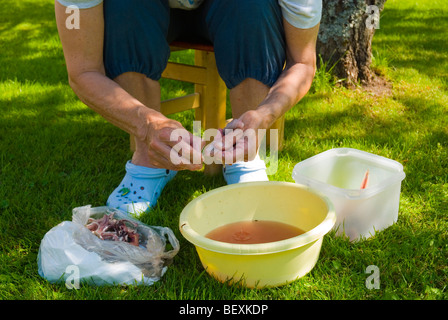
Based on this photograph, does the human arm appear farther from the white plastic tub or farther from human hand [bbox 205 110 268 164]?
the white plastic tub

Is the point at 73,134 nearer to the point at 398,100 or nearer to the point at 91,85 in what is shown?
the point at 91,85

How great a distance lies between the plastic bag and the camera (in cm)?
137

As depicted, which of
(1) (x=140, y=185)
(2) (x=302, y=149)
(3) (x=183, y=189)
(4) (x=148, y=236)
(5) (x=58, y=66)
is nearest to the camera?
(4) (x=148, y=236)

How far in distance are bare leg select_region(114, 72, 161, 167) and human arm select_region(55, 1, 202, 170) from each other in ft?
0.27

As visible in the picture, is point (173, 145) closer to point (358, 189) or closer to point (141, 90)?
point (141, 90)

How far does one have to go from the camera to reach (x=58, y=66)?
3.45 meters

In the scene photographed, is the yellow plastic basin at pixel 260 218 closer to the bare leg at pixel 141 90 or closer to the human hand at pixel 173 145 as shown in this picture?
the human hand at pixel 173 145

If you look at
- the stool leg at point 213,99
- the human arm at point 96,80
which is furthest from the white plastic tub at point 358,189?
the human arm at point 96,80

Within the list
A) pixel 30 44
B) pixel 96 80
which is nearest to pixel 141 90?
pixel 96 80

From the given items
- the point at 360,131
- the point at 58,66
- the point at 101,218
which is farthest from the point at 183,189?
the point at 58,66

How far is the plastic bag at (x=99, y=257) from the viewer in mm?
1366

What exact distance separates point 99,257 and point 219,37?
0.78m

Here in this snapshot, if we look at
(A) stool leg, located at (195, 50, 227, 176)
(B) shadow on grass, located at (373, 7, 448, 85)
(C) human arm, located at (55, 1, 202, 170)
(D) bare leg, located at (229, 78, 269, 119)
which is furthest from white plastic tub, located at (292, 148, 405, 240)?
(B) shadow on grass, located at (373, 7, 448, 85)
